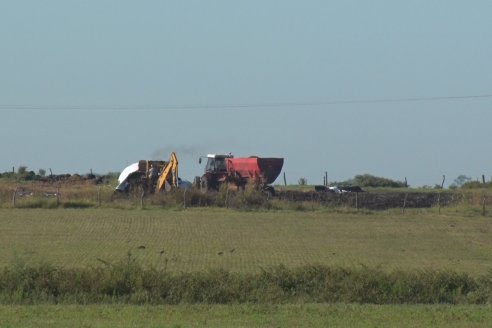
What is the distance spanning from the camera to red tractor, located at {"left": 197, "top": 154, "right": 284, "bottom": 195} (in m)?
63.4

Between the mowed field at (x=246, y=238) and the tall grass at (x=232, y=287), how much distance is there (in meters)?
2.00

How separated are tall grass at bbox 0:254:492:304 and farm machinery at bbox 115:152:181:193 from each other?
36742mm

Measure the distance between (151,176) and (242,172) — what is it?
523 cm

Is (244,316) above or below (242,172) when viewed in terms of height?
below

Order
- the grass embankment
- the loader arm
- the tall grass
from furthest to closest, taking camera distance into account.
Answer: the loader arm, the tall grass, the grass embankment

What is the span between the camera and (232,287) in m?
21.8

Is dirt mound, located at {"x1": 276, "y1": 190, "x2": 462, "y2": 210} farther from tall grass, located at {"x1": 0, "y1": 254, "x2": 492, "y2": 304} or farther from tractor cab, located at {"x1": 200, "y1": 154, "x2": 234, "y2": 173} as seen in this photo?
tall grass, located at {"x1": 0, "y1": 254, "x2": 492, "y2": 304}

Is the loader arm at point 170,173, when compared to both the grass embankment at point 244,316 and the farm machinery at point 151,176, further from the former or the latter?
the grass embankment at point 244,316

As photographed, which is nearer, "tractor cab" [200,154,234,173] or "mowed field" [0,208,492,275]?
"mowed field" [0,208,492,275]

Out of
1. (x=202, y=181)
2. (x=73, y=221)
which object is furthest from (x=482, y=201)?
(x=73, y=221)

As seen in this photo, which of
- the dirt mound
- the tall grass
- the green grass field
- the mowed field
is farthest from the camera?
the dirt mound

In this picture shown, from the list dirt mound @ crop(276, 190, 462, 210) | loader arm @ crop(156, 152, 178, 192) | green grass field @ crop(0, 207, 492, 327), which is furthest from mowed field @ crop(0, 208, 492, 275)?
loader arm @ crop(156, 152, 178, 192)

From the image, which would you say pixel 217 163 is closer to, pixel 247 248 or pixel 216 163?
pixel 216 163

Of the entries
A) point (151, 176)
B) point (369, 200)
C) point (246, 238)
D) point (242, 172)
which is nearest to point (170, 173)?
point (151, 176)
